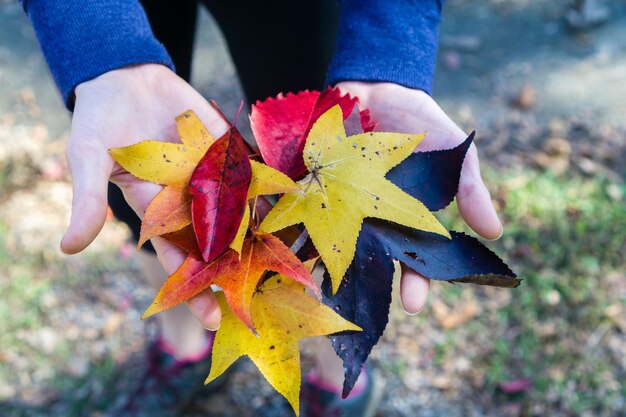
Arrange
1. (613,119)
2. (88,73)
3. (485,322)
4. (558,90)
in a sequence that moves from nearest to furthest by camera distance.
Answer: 1. (88,73)
2. (485,322)
3. (613,119)
4. (558,90)

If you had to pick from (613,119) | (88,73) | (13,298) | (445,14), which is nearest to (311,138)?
(88,73)

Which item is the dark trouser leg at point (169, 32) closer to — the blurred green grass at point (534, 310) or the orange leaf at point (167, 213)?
the orange leaf at point (167, 213)

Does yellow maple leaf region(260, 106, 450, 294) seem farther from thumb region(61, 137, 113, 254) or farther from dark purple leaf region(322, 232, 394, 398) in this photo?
thumb region(61, 137, 113, 254)

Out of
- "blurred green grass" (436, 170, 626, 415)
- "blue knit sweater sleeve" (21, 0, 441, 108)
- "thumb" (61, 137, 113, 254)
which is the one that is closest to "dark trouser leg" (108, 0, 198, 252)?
"blue knit sweater sleeve" (21, 0, 441, 108)

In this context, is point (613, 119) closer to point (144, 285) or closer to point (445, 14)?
point (445, 14)

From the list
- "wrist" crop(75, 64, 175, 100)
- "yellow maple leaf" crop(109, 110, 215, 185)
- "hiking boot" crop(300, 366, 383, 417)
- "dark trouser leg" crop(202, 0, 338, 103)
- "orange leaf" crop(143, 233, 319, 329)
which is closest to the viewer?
"orange leaf" crop(143, 233, 319, 329)

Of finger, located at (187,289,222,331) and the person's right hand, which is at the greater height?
the person's right hand

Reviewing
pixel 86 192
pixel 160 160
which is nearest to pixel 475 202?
pixel 160 160
